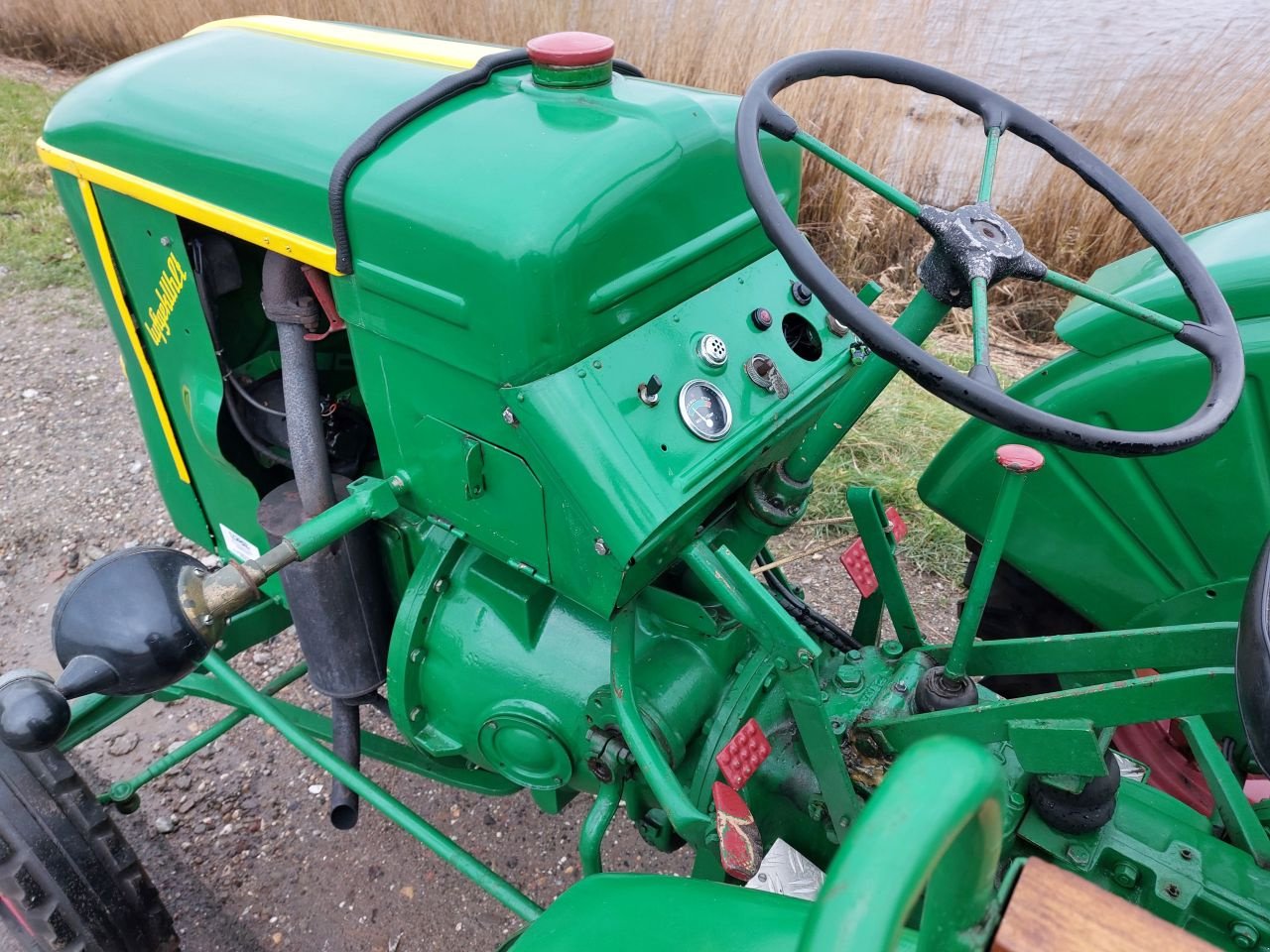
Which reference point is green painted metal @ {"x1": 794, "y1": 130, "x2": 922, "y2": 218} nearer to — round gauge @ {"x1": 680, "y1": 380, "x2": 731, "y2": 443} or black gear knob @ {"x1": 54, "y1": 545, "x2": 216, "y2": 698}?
round gauge @ {"x1": 680, "y1": 380, "x2": 731, "y2": 443}

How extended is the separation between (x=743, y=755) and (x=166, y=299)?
1.27 metres

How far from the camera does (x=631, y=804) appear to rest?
5.33ft

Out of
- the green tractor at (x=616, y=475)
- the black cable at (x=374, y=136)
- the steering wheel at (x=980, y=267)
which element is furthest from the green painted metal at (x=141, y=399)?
the steering wheel at (x=980, y=267)

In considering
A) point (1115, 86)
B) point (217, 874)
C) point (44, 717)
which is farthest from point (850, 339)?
point (1115, 86)

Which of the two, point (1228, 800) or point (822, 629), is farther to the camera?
point (822, 629)

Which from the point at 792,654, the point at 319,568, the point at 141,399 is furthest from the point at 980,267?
the point at 141,399

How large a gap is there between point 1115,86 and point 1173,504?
385cm

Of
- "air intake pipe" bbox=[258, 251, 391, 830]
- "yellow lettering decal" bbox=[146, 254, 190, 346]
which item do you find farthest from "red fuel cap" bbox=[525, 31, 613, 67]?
"yellow lettering decal" bbox=[146, 254, 190, 346]

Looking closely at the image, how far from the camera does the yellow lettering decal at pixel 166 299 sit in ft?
5.45

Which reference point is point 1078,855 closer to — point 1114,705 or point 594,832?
point 1114,705

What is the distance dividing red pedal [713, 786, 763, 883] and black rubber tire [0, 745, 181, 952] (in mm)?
1085

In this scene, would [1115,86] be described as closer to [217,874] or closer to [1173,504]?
[1173,504]

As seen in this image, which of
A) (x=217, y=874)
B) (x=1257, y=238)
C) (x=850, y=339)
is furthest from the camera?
(x=217, y=874)

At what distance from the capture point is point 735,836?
1.37m
